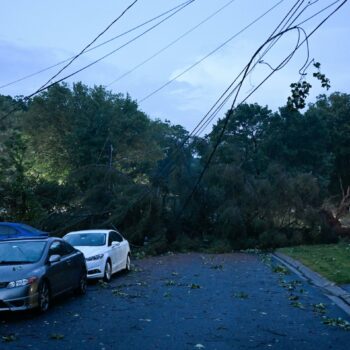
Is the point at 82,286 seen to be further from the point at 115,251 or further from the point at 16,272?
the point at 115,251

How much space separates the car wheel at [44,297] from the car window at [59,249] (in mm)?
1045

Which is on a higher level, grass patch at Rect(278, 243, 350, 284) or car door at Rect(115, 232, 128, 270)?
car door at Rect(115, 232, 128, 270)

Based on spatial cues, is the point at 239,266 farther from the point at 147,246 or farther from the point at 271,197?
the point at 271,197

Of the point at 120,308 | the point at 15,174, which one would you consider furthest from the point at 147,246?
the point at 120,308

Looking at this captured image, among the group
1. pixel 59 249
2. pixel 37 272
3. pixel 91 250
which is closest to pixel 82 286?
pixel 59 249

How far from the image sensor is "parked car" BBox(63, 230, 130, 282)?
16.5 meters

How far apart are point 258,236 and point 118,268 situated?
15.2 m

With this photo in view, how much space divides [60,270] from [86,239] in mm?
5899

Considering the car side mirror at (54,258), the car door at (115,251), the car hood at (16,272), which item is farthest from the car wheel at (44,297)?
the car door at (115,251)

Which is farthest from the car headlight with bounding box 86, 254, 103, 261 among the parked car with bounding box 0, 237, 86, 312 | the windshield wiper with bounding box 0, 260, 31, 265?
the windshield wiper with bounding box 0, 260, 31, 265

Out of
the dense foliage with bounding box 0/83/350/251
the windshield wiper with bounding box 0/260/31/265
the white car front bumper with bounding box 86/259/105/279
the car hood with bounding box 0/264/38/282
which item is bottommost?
the white car front bumper with bounding box 86/259/105/279

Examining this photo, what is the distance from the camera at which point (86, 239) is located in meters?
18.5

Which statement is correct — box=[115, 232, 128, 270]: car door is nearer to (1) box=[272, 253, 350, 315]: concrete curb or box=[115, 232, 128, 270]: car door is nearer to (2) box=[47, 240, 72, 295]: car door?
(2) box=[47, 240, 72, 295]: car door

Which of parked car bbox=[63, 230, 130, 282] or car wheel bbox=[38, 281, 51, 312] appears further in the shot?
parked car bbox=[63, 230, 130, 282]
